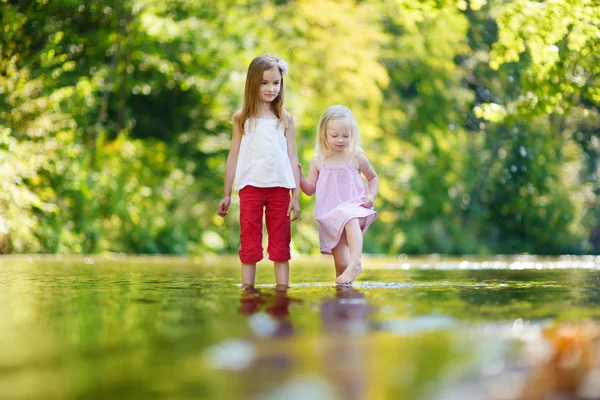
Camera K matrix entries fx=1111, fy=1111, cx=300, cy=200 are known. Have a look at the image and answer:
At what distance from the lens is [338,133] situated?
306 inches

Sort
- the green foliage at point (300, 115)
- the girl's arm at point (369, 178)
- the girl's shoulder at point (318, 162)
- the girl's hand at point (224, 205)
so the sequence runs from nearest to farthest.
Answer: the girl's hand at point (224, 205) → the girl's arm at point (369, 178) → the girl's shoulder at point (318, 162) → the green foliage at point (300, 115)

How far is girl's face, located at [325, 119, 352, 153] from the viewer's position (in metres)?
7.75

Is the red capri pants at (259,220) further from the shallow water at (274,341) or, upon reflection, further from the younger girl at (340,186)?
the shallow water at (274,341)

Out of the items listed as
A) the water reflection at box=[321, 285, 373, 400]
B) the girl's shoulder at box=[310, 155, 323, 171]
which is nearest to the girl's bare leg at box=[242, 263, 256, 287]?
the girl's shoulder at box=[310, 155, 323, 171]

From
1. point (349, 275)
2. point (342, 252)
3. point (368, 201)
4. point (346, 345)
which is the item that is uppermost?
point (368, 201)

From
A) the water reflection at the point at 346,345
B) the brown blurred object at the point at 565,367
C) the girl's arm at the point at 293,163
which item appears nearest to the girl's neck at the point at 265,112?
the girl's arm at the point at 293,163

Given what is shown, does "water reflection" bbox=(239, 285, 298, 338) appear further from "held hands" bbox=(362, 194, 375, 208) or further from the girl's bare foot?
"held hands" bbox=(362, 194, 375, 208)

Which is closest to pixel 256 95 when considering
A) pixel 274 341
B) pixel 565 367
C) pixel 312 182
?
pixel 312 182

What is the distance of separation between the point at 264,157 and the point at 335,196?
79 centimetres

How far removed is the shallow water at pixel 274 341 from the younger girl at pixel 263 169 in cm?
75

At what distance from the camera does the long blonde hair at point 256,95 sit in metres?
7.33

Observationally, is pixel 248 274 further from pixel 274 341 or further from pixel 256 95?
pixel 274 341

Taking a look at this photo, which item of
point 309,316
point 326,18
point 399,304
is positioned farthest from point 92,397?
point 326,18

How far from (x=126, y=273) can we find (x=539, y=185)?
17.8m
